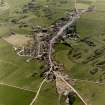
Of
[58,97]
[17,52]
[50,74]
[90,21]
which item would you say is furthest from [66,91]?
[90,21]

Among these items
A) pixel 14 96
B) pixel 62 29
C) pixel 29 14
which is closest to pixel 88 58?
pixel 62 29

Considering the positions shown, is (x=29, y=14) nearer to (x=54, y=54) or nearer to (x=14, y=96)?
(x=54, y=54)

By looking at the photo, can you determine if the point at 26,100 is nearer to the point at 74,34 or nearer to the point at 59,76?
Answer: the point at 59,76

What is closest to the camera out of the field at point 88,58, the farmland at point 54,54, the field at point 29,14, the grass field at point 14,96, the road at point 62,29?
the grass field at point 14,96

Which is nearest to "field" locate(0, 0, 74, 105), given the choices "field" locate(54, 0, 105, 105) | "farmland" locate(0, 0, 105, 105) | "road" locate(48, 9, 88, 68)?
"farmland" locate(0, 0, 105, 105)

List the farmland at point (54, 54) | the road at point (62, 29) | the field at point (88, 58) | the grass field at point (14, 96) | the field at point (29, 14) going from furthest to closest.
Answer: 1. the field at point (29, 14)
2. the road at point (62, 29)
3. the field at point (88, 58)
4. the farmland at point (54, 54)
5. the grass field at point (14, 96)

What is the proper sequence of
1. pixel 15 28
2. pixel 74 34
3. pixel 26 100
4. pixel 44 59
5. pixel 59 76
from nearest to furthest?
pixel 26 100 < pixel 59 76 < pixel 44 59 < pixel 74 34 < pixel 15 28

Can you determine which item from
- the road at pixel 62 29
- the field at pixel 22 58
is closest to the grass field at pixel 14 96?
the field at pixel 22 58

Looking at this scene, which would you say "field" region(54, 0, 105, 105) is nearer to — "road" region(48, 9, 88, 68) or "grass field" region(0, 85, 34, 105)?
"road" region(48, 9, 88, 68)

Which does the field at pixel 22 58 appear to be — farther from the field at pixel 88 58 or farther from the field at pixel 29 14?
the field at pixel 88 58

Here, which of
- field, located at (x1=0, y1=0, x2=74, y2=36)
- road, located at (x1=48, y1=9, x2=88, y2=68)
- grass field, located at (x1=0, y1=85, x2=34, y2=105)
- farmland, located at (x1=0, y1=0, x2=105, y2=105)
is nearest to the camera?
grass field, located at (x1=0, y1=85, x2=34, y2=105)

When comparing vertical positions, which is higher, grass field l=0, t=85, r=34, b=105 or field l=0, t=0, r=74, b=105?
field l=0, t=0, r=74, b=105
